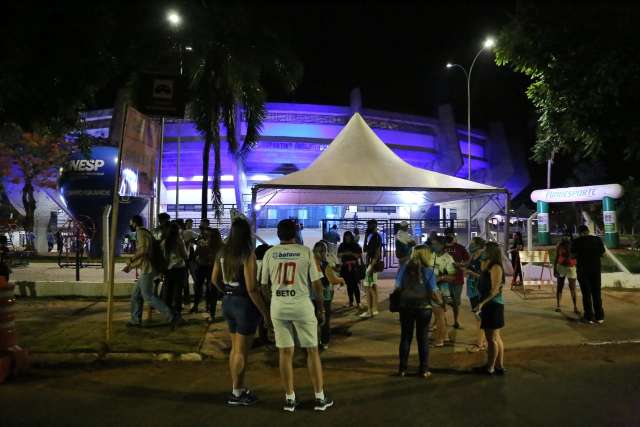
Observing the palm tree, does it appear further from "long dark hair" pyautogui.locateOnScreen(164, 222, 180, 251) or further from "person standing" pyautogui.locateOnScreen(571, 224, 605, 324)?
"person standing" pyautogui.locateOnScreen(571, 224, 605, 324)

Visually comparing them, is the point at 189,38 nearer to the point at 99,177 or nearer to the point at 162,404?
the point at 99,177

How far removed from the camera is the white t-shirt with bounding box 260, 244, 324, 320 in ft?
14.9

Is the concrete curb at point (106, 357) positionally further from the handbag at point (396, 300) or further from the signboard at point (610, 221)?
the signboard at point (610, 221)

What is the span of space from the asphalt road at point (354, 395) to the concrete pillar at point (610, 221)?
15.8 meters

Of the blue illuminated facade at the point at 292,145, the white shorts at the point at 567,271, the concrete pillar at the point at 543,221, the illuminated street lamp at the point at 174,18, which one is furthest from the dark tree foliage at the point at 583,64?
the blue illuminated facade at the point at 292,145

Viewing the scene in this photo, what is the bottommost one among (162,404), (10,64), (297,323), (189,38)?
(162,404)

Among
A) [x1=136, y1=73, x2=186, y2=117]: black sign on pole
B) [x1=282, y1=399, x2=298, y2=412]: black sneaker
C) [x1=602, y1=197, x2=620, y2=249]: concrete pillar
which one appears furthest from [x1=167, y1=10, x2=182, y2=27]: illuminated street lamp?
[x1=602, y1=197, x2=620, y2=249]: concrete pillar

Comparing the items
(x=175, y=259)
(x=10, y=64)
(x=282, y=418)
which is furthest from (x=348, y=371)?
(x=10, y=64)

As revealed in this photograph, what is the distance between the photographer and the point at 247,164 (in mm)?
42188

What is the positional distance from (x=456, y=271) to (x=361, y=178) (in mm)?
5630

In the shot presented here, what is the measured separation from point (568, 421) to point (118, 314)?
307 inches

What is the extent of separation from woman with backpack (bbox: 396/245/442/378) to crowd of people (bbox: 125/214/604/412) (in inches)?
0.4

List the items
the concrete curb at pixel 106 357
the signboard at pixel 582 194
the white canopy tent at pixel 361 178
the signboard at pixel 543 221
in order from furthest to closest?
1. the signboard at pixel 543 221
2. the signboard at pixel 582 194
3. the white canopy tent at pixel 361 178
4. the concrete curb at pixel 106 357

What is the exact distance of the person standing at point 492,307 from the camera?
19.1ft
